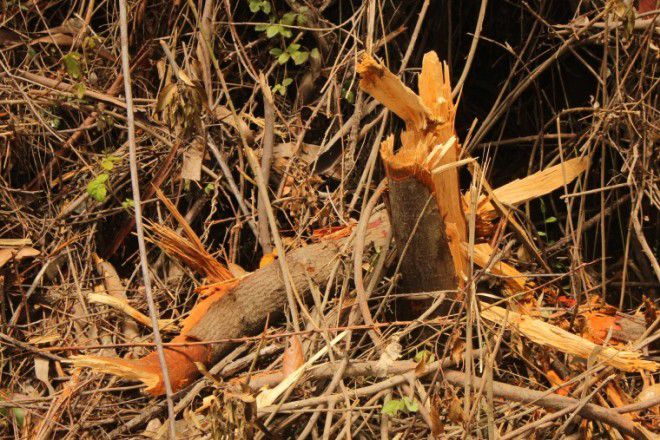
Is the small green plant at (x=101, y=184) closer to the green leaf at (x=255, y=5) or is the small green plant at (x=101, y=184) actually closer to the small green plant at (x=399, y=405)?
the green leaf at (x=255, y=5)

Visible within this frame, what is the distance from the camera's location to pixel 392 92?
229 cm

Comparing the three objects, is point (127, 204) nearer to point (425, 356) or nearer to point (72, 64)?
point (72, 64)

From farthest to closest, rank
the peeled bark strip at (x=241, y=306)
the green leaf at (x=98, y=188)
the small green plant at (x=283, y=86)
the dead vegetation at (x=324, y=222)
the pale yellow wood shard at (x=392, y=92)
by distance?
the small green plant at (x=283, y=86), the green leaf at (x=98, y=188), the peeled bark strip at (x=241, y=306), the dead vegetation at (x=324, y=222), the pale yellow wood shard at (x=392, y=92)

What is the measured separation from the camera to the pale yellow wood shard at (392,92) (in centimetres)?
221

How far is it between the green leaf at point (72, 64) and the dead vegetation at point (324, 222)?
16 millimetres

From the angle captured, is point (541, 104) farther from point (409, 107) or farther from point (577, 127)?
point (409, 107)

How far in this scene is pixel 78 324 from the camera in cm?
323

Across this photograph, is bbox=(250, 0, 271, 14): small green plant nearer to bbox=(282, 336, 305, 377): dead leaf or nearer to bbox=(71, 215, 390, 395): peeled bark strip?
bbox=(71, 215, 390, 395): peeled bark strip

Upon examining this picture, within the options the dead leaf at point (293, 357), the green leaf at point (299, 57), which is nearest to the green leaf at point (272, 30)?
the green leaf at point (299, 57)

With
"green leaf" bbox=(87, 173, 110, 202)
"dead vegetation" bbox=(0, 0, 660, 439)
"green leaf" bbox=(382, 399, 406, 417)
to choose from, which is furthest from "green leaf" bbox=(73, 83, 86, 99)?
"green leaf" bbox=(382, 399, 406, 417)

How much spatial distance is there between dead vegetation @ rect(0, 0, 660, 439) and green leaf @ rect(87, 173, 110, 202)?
0.5 inches

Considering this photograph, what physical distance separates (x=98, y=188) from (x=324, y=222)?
1.04m

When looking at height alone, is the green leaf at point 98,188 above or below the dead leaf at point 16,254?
above

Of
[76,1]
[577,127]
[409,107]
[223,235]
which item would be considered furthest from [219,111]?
[577,127]
